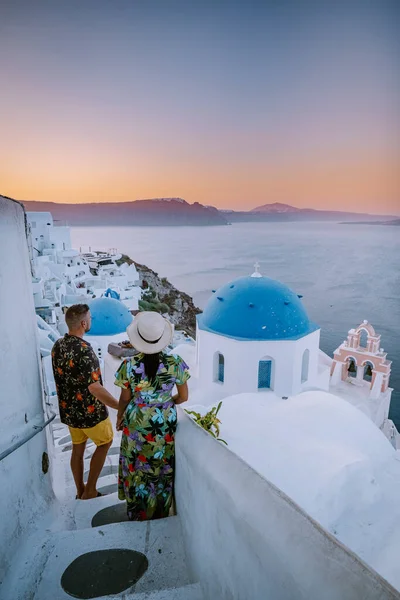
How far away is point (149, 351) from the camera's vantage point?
7.61 ft

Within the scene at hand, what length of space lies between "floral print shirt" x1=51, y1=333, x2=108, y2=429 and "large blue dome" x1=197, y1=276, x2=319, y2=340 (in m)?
5.38

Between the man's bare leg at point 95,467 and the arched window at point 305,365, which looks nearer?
the man's bare leg at point 95,467

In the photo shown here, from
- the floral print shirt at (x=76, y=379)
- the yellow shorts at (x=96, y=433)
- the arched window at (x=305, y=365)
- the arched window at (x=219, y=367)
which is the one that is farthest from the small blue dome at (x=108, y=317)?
the floral print shirt at (x=76, y=379)

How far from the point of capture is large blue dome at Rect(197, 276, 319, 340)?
788 cm

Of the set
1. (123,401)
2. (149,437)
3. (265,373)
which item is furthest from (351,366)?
(123,401)

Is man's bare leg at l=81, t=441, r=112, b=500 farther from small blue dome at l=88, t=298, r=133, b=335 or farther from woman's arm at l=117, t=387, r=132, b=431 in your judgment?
small blue dome at l=88, t=298, r=133, b=335

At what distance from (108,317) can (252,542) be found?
9.25 m

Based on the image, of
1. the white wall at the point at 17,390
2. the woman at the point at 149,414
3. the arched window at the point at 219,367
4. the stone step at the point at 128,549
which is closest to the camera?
the stone step at the point at 128,549

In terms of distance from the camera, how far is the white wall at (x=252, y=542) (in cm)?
123

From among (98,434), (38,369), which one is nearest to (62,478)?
(98,434)

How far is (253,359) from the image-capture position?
793 cm

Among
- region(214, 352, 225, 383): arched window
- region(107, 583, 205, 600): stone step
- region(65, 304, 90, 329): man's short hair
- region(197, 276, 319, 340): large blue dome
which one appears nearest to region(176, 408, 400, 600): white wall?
region(107, 583, 205, 600): stone step

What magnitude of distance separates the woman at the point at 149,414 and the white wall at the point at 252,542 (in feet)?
0.74

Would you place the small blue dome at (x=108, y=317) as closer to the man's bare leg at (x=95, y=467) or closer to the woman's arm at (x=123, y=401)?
the man's bare leg at (x=95, y=467)
